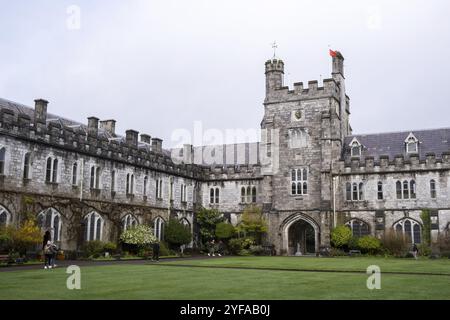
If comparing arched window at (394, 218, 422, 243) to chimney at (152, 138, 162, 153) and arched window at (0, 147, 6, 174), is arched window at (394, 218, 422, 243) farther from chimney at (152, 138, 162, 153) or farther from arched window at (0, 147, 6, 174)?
arched window at (0, 147, 6, 174)

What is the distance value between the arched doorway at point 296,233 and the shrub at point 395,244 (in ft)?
18.4

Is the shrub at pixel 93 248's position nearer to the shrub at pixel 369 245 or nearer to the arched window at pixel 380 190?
the shrub at pixel 369 245

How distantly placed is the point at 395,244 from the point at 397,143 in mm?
9300

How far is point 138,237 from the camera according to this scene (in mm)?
35125

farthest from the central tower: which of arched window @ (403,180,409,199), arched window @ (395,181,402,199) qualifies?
arched window @ (403,180,409,199)

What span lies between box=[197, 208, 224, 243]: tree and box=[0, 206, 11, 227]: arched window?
64.0 ft

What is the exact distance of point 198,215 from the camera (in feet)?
147

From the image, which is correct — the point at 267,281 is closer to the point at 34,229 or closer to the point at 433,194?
the point at 34,229

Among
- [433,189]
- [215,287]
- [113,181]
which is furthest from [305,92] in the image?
[215,287]

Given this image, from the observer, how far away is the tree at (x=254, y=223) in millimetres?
42656
